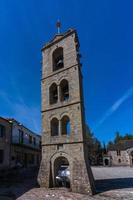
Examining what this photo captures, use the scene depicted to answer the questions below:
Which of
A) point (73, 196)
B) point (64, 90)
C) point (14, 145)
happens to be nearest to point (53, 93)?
point (64, 90)

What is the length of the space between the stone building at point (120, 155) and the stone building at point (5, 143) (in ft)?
117

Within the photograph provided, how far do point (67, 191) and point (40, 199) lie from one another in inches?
112

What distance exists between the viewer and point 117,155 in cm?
5056

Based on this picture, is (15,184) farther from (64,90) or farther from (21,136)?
(21,136)

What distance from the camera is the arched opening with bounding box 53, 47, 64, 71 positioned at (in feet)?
60.4

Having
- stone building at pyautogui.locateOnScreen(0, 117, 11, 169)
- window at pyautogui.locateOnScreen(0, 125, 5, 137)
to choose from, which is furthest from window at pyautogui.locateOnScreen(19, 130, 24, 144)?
window at pyautogui.locateOnScreen(0, 125, 5, 137)

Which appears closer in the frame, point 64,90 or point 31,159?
point 64,90

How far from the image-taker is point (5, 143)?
21.8m

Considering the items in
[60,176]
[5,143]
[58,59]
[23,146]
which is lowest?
[60,176]

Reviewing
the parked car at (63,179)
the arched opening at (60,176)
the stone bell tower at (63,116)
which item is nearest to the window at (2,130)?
the stone bell tower at (63,116)

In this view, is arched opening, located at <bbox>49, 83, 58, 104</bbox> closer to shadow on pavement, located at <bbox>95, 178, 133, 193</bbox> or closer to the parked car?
the parked car

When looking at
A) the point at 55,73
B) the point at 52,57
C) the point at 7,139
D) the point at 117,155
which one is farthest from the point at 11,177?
the point at 117,155

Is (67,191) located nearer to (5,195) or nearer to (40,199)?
(40,199)

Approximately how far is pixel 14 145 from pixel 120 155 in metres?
35.0
